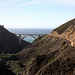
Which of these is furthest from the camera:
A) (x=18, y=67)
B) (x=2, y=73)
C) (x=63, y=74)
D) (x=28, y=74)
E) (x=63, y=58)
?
(x=18, y=67)

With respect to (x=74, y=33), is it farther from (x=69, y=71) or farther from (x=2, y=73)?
(x=2, y=73)

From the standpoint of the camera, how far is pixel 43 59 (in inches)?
1660

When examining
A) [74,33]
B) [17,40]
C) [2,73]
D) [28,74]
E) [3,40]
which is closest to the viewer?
[28,74]

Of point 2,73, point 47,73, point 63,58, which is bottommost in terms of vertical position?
point 2,73

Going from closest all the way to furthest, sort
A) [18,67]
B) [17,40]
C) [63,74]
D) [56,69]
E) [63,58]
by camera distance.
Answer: [63,74]
[56,69]
[63,58]
[18,67]
[17,40]

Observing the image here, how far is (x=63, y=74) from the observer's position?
2969 centimetres

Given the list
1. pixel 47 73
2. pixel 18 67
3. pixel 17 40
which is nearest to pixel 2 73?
pixel 18 67

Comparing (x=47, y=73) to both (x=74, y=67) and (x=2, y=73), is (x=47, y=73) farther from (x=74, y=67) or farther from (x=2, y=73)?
(x=2, y=73)

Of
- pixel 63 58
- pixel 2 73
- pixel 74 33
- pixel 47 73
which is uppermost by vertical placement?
pixel 74 33

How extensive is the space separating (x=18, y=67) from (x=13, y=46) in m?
54.4

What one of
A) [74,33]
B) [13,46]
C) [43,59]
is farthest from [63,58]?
[13,46]

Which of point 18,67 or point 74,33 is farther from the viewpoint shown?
point 18,67

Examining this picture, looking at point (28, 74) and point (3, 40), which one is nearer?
point (28, 74)

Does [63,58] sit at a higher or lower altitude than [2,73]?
higher
